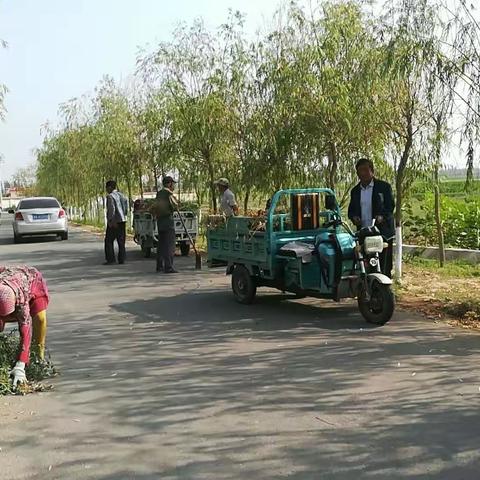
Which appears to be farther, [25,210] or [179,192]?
[25,210]

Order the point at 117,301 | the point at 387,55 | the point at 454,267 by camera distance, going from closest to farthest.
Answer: the point at 387,55, the point at 117,301, the point at 454,267

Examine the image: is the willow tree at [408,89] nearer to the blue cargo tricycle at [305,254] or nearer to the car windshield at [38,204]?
the blue cargo tricycle at [305,254]

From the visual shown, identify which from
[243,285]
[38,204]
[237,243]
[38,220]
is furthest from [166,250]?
[38,204]

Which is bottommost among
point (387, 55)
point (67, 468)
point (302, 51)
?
point (67, 468)

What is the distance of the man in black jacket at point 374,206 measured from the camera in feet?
28.6

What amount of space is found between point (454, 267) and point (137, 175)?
16.6 m

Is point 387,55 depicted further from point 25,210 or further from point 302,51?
point 25,210

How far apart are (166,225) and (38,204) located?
1239 centimetres

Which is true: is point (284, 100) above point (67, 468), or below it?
above

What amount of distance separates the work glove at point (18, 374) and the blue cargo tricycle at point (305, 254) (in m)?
3.89

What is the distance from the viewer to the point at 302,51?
1245 centimetres

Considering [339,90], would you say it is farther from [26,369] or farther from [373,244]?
[26,369]

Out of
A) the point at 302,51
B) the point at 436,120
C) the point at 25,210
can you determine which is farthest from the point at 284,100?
the point at 25,210

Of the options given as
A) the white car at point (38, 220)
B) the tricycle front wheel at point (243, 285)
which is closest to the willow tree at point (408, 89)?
the tricycle front wheel at point (243, 285)
